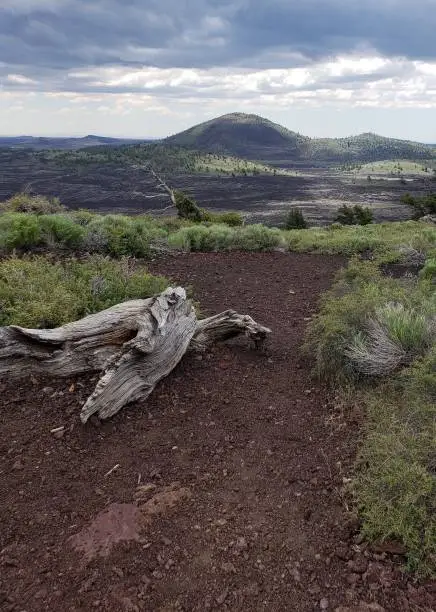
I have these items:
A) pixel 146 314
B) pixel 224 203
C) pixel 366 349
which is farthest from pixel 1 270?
pixel 224 203

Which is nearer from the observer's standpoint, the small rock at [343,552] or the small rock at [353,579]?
the small rock at [353,579]

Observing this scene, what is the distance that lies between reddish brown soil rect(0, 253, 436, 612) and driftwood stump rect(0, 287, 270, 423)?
0.15 metres

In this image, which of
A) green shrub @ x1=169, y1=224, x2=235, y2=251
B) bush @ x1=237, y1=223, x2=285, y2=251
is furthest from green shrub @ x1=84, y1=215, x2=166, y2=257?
bush @ x1=237, y1=223, x2=285, y2=251

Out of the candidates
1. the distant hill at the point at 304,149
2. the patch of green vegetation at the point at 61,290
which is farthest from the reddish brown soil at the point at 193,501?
the distant hill at the point at 304,149

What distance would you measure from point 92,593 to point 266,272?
7117 millimetres

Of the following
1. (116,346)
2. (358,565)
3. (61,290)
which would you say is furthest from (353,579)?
(61,290)

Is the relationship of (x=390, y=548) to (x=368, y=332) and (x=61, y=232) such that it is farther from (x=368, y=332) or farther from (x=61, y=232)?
(x=61, y=232)

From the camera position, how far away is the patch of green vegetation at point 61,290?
18.2 ft

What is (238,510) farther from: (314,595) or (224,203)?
(224,203)

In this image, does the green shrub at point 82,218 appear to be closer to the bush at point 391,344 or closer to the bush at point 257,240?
the bush at point 257,240

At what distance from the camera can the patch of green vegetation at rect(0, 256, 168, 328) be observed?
556 centimetres

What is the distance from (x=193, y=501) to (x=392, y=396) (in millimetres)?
1938

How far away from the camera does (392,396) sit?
175 inches

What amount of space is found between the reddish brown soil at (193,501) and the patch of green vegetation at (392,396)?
0.17 metres
